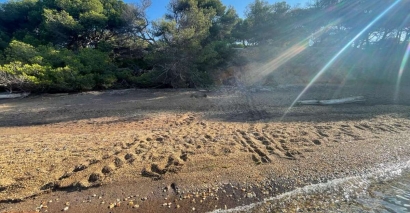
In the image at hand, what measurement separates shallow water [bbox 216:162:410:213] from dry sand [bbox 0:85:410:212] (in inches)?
5.7

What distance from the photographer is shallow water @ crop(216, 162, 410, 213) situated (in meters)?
2.80

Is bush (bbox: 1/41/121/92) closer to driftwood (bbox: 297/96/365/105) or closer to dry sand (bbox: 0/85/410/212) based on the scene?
dry sand (bbox: 0/85/410/212)

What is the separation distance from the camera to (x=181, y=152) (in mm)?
3936

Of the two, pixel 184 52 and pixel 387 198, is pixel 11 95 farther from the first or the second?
pixel 387 198

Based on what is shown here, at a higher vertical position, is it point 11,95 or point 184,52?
point 184,52

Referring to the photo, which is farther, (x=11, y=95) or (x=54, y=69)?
(x=54, y=69)

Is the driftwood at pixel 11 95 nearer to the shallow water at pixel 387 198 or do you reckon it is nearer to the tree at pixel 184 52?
the tree at pixel 184 52

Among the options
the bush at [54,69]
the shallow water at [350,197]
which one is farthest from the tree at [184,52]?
the shallow water at [350,197]

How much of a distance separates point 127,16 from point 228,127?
9.97 metres

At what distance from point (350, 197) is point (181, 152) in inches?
112

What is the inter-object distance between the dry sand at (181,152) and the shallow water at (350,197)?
0.48 ft

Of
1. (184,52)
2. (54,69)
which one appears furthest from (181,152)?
(54,69)

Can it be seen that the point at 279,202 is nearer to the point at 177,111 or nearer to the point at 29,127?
the point at 177,111

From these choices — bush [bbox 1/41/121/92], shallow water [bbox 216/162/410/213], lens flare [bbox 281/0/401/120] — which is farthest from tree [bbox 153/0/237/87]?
shallow water [bbox 216/162/410/213]
